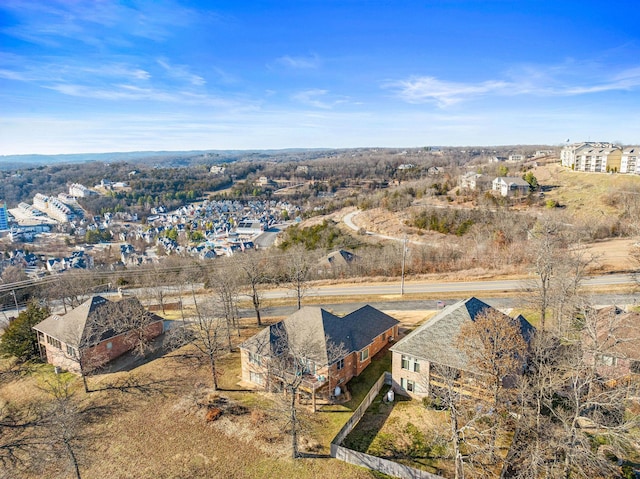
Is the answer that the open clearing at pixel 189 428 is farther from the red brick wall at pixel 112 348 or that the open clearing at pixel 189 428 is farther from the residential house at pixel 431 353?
the residential house at pixel 431 353

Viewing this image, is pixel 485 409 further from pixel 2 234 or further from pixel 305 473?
pixel 2 234

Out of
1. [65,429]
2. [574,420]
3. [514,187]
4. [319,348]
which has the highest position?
[514,187]

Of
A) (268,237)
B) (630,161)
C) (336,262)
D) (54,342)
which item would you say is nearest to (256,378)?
(54,342)

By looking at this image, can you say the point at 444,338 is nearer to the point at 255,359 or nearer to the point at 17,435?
the point at 255,359

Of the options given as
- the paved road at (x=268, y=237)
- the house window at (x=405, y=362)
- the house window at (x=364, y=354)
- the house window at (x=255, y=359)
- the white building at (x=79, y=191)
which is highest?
the white building at (x=79, y=191)

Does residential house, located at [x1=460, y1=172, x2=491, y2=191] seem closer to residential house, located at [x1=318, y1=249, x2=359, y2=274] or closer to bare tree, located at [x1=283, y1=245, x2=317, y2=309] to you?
residential house, located at [x1=318, y1=249, x2=359, y2=274]

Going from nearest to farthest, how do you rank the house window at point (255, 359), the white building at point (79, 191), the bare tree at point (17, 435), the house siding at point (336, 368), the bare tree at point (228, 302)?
the bare tree at point (17, 435), the house siding at point (336, 368), the house window at point (255, 359), the bare tree at point (228, 302), the white building at point (79, 191)

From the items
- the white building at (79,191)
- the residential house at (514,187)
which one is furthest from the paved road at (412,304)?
the white building at (79,191)
